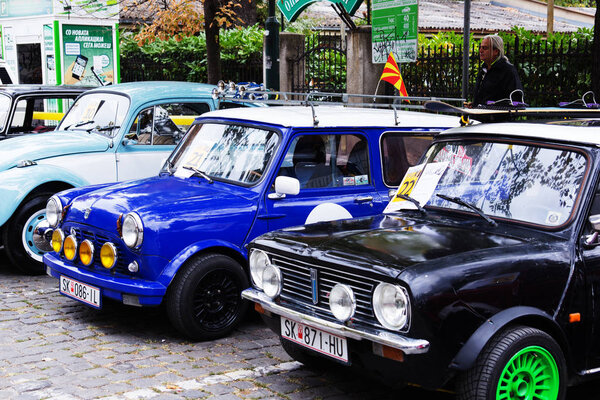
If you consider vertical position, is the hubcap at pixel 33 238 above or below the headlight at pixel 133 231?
below

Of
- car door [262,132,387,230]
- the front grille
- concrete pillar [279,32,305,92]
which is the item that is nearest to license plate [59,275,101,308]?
car door [262,132,387,230]

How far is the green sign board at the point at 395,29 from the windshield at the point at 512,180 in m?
5.59

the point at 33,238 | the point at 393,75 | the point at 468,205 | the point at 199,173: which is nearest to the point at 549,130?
the point at 468,205

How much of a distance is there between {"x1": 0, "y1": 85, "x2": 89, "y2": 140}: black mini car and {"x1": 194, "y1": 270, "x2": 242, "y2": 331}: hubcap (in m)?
4.87

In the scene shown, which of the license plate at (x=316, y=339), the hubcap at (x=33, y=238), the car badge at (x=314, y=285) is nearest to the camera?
the license plate at (x=316, y=339)

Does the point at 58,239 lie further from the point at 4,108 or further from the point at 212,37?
the point at 212,37

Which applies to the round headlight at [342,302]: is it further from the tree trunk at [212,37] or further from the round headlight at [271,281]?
the tree trunk at [212,37]

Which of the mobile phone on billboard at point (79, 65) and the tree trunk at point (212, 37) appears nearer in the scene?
the tree trunk at point (212, 37)

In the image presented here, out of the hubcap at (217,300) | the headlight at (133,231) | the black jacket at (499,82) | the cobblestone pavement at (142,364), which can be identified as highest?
the black jacket at (499,82)

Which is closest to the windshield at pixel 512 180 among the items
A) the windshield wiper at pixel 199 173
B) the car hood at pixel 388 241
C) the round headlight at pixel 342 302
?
the car hood at pixel 388 241

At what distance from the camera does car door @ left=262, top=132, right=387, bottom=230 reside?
6152 mm

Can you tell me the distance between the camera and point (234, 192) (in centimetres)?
→ 611

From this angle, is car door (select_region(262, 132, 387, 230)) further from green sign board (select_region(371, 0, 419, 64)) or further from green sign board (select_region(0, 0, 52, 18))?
green sign board (select_region(0, 0, 52, 18))

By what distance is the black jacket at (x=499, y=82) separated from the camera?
838 centimetres
